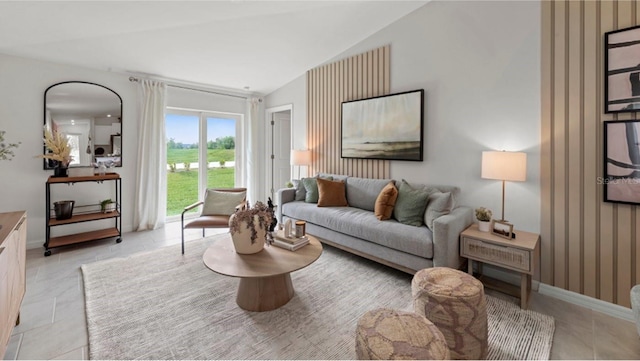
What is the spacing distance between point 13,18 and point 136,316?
2.99 m

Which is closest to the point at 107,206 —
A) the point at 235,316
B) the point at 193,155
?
the point at 193,155

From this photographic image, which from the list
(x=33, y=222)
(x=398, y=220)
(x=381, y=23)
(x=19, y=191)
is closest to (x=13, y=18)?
(x=19, y=191)

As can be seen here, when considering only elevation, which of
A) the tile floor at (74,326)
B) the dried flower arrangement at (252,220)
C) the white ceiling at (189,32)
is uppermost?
the white ceiling at (189,32)

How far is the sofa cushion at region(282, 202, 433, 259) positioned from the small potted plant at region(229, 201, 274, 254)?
44.5 inches

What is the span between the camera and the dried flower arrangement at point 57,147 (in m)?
3.41

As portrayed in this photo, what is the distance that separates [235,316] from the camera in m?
2.11

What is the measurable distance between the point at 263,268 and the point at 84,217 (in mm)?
3072

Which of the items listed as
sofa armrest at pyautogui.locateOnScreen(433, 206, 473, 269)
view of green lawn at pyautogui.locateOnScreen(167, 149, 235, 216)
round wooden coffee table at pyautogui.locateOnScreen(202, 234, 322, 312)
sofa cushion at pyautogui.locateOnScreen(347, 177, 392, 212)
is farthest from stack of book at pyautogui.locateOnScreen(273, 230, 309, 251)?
view of green lawn at pyautogui.locateOnScreen(167, 149, 235, 216)

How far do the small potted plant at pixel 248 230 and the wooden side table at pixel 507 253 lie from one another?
5.91 ft

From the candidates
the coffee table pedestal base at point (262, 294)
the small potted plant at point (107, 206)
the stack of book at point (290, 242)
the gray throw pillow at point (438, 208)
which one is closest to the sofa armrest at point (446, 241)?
the gray throw pillow at point (438, 208)

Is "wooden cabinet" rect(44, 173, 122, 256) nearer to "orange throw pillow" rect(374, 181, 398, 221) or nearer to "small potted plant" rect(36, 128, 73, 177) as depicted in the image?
"small potted plant" rect(36, 128, 73, 177)

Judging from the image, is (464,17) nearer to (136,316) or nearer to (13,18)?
(136,316)

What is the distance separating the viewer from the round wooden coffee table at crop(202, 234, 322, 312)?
2.01 meters

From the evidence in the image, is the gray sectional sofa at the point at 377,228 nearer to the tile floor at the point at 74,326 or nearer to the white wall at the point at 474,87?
the white wall at the point at 474,87
